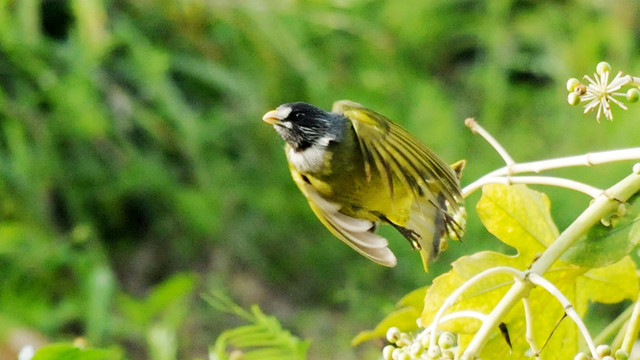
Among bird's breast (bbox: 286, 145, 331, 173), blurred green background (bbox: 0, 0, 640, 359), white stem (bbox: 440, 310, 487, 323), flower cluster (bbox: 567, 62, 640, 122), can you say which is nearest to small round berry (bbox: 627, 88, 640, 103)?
flower cluster (bbox: 567, 62, 640, 122)

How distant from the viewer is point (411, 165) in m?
0.44

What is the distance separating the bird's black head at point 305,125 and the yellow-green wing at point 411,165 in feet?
0.37

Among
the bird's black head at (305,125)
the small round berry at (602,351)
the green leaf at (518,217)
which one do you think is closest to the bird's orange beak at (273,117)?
the bird's black head at (305,125)

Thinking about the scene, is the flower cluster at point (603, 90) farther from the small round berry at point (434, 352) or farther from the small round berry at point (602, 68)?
the small round berry at point (434, 352)

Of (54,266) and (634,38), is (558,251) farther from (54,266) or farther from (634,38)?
(634,38)

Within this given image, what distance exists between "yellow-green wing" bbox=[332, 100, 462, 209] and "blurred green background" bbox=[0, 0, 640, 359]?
1.22 m

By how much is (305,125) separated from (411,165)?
0.20 m

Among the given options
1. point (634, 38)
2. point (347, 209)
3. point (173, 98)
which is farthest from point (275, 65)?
point (347, 209)

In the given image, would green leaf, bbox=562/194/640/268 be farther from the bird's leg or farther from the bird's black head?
the bird's black head

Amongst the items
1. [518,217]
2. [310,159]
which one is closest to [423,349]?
[518,217]

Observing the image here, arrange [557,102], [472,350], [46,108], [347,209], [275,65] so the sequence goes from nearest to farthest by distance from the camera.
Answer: [472,350]
[347,209]
[46,108]
[275,65]
[557,102]

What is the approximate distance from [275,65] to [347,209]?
164 cm

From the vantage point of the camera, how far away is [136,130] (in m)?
1.99

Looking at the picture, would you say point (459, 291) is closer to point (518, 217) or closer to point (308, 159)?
point (518, 217)
